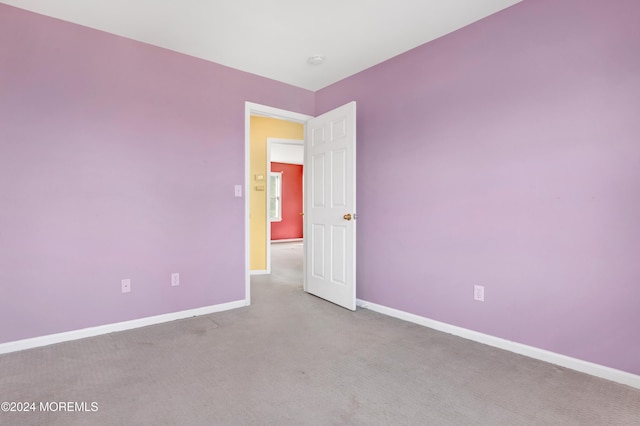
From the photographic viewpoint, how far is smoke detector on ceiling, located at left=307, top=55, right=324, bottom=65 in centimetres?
306

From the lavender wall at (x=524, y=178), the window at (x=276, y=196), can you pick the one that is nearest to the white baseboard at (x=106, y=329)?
the lavender wall at (x=524, y=178)

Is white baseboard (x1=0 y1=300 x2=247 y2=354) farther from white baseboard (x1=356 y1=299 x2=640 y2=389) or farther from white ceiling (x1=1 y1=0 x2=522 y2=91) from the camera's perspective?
white ceiling (x1=1 y1=0 x2=522 y2=91)

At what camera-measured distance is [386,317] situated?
3.04m

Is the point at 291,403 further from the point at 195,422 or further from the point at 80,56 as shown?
the point at 80,56

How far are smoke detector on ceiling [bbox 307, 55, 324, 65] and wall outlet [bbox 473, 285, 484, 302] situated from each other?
2.49 meters

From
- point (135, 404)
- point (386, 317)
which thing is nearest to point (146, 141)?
point (135, 404)

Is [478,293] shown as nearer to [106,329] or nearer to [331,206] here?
[331,206]

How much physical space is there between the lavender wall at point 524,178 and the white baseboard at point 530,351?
0.04 m

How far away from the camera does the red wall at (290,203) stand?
9.80 meters

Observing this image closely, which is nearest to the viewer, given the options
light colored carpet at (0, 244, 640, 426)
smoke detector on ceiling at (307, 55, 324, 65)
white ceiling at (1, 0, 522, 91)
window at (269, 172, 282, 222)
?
light colored carpet at (0, 244, 640, 426)

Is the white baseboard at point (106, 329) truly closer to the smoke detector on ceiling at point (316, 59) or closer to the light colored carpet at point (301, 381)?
the light colored carpet at point (301, 381)

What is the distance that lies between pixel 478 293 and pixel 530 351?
0.49m

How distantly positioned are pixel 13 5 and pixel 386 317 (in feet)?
12.7

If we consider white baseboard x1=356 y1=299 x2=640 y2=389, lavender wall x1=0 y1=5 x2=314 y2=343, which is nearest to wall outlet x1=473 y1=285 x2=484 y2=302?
white baseboard x1=356 y1=299 x2=640 y2=389
